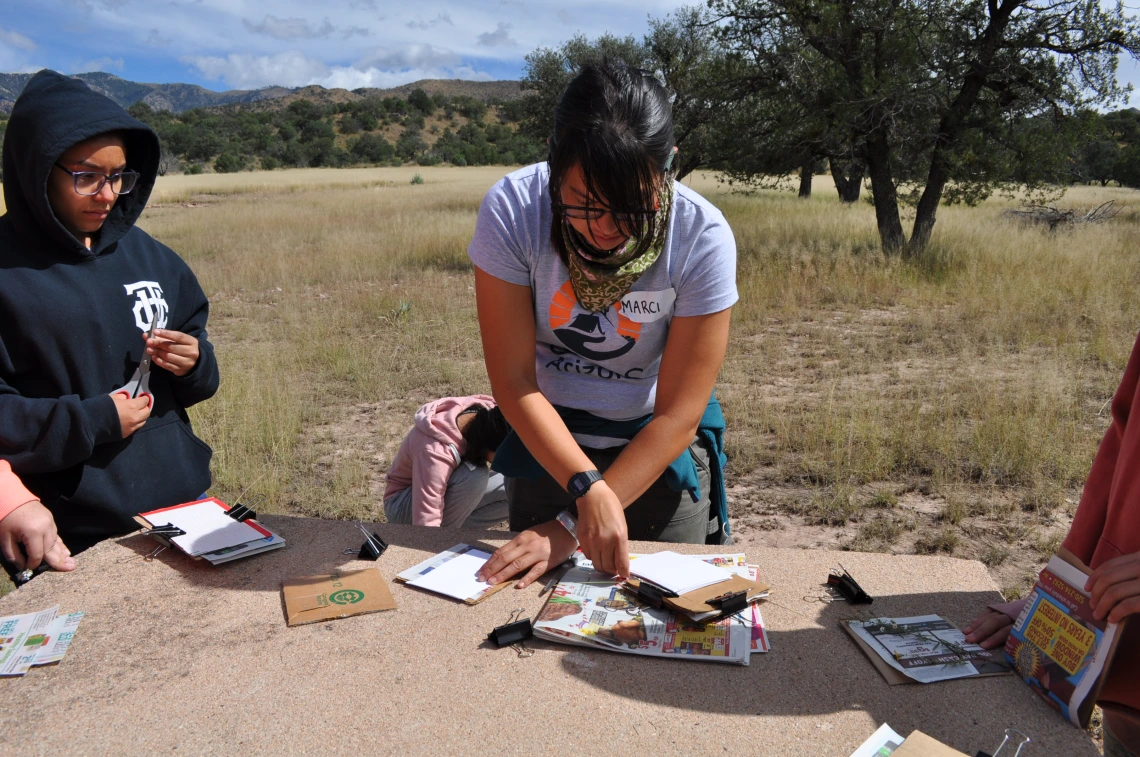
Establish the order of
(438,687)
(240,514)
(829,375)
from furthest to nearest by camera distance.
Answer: (829,375), (240,514), (438,687)

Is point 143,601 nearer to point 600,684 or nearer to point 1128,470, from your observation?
point 600,684

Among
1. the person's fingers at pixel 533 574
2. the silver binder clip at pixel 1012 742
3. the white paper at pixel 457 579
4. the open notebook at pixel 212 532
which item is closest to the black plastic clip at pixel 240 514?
the open notebook at pixel 212 532

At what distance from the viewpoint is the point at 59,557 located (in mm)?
1959

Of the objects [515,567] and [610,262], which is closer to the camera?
[610,262]

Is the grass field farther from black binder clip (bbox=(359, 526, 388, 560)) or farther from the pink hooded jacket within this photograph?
black binder clip (bbox=(359, 526, 388, 560))

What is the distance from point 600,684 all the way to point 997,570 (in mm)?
2467

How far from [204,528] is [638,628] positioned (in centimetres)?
120

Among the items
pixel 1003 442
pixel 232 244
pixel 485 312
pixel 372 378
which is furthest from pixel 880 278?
pixel 232 244

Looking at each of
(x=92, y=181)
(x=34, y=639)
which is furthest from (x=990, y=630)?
(x=92, y=181)

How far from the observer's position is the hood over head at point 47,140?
191cm

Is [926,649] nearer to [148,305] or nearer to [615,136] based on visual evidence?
[615,136]

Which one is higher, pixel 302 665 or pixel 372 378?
pixel 302 665

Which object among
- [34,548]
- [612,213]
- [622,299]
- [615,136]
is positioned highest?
[615,136]

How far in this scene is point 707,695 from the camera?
1.54 metres
